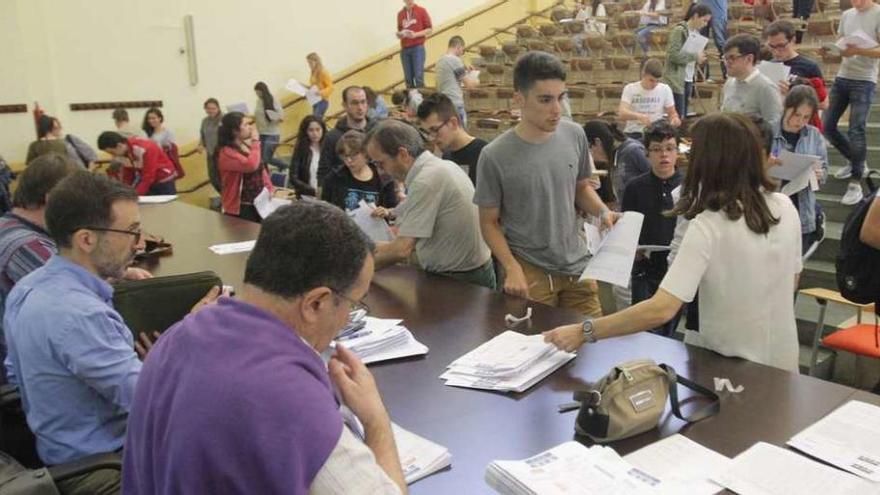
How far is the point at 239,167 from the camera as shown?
5.10 metres

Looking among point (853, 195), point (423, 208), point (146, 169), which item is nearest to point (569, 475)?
point (423, 208)

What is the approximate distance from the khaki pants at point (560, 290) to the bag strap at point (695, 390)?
3.39ft

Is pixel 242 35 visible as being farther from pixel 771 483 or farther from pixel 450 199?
pixel 771 483

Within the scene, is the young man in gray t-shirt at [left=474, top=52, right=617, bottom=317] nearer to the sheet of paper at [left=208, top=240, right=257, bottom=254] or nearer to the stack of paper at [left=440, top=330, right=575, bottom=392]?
the stack of paper at [left=440, top=330, right=575, bottom=392]

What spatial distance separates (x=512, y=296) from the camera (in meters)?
2.56

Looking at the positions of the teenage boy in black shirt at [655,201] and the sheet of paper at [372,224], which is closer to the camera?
the sheet of paper at [372,224]

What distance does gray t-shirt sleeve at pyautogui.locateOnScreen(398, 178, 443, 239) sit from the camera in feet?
9.27

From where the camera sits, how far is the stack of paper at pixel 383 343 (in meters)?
2.09

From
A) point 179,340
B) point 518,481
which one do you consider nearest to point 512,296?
point 518,481

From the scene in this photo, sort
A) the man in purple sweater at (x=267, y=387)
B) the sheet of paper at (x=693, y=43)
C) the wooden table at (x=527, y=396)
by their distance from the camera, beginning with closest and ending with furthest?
the man in purple sweater at (x=267, y=387) < the wooden table at (x=527, y=396) < the sheet of paper at (x=693, y=43)

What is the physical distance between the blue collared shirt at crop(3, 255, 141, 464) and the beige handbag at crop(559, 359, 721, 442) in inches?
45.3

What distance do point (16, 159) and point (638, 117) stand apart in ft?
23.9

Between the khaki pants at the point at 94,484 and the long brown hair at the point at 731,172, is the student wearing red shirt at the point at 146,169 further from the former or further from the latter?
the long brown hair at the point at 731,172

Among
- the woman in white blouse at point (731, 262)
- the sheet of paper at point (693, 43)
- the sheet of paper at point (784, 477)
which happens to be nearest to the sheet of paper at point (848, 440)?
the sheet of paper at point (784, 477)
